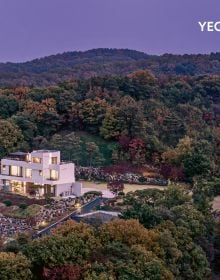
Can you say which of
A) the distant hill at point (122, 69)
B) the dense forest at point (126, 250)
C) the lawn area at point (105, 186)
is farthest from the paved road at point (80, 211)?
the distant hill at point (122, 69)

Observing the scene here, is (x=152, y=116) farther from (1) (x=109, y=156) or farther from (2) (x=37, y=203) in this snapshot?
(2) (x=37, y=203)

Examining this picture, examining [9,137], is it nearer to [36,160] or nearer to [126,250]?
[36,160]

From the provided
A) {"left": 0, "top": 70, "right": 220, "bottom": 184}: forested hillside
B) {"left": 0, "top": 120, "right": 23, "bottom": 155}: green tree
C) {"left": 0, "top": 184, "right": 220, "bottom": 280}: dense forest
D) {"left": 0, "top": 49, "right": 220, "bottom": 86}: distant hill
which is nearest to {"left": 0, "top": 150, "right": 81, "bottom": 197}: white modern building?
{"left": 0, "top": 120, "right": 23, "bottom": 155}: green tree

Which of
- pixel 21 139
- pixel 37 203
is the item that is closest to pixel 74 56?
pixel 21 139

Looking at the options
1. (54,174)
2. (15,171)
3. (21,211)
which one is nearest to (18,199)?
(21,211)

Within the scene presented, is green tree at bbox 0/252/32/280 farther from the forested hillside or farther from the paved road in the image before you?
the forested hillside
